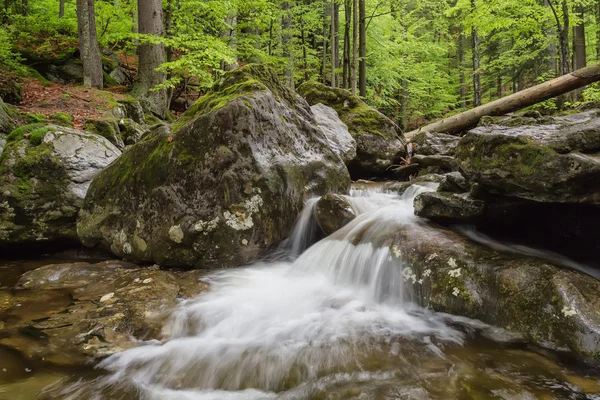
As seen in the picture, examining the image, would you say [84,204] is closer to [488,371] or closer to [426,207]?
[426,207]

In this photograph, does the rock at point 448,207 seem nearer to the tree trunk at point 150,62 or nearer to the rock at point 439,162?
the rock at point 439,162

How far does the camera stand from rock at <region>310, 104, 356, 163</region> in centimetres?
845

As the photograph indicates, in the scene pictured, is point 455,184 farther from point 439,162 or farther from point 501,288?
point 439,162

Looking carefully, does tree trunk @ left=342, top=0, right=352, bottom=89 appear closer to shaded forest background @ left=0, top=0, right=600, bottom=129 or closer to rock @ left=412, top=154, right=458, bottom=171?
shaded forest background @ left=0, top=0, right=600, bottom=129

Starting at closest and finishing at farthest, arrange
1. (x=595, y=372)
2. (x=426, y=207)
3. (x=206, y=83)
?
(x=595, y=372) < (x=426, y=207) < (x=206, y=83)

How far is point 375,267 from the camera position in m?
4.37

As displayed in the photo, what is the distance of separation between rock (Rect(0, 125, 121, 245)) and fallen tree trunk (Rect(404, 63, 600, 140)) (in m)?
10.6

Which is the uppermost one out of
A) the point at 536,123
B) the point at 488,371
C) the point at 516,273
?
the point at 536,123

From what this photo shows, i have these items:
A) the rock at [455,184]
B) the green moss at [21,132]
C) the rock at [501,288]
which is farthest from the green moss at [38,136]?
the rock at [455,184]

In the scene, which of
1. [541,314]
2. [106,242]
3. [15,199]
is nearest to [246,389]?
[541,314]

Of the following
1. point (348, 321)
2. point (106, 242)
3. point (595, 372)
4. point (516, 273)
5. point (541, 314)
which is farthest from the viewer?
point (106, 242)

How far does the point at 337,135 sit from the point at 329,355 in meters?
6.50

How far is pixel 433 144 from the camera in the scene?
33.1 ft

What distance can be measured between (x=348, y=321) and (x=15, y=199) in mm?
5582
